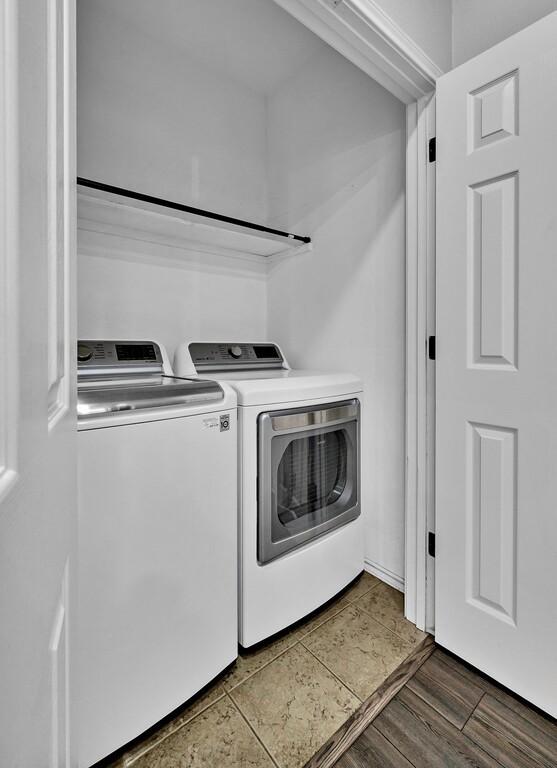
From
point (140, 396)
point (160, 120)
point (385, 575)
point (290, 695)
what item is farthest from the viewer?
point (160, 120)

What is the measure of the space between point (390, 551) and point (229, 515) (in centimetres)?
95

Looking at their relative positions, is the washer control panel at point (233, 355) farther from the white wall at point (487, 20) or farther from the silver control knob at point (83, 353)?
the white wall at point (487, 20)

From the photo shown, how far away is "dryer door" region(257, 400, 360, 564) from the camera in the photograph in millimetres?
1369

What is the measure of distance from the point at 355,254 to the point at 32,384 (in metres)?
1.79

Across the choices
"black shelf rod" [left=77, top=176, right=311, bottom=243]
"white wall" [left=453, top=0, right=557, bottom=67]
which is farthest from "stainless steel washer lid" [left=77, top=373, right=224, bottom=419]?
"white wall" [left=453, top=0, right=557, bottom=67]

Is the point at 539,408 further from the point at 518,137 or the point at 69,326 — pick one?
the point at 69,326

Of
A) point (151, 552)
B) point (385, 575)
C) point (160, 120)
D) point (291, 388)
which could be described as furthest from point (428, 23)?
point (385, 575)

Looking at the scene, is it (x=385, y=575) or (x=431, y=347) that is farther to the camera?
(x=385, y=575)

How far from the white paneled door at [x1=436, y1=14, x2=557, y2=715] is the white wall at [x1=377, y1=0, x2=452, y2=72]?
6.1 inches

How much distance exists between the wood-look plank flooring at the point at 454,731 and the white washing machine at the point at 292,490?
17.6 inches

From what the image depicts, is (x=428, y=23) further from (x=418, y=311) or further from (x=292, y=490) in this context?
(x=292, y=490)

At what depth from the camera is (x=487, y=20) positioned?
4.58 ft

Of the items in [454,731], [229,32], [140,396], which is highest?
[229,32]

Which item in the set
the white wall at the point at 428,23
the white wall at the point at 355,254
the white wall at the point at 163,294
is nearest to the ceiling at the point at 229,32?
the white wall at the point at 355,254
